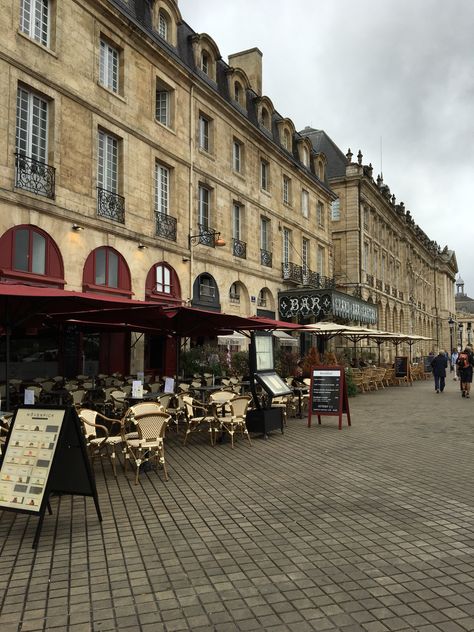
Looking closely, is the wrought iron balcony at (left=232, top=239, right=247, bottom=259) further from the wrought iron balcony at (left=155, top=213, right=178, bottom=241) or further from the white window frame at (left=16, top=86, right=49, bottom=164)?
the white window frame at (left=16, top=86, right=49, bottom=164)

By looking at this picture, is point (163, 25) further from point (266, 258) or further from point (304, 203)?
point (304, 203)

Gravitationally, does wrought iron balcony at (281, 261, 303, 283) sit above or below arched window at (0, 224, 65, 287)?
above

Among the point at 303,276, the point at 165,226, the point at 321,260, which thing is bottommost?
the point at 303,276

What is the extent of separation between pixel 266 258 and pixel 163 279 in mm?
7882

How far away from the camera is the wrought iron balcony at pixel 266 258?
2405cm

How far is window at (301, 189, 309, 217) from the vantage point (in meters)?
28.9

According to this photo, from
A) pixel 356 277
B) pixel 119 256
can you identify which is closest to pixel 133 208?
pixel 119 256

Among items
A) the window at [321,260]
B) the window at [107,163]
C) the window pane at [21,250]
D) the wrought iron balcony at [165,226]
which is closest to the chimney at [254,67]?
the window at [321,260]

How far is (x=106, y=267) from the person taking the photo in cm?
1517

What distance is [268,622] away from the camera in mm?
3184

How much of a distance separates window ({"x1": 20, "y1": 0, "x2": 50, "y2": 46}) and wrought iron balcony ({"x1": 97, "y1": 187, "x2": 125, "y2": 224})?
407cm

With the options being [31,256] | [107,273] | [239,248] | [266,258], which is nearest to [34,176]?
[31,256]

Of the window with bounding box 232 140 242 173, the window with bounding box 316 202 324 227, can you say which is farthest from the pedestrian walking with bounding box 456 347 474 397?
the window with bounding box 316 202 324 227

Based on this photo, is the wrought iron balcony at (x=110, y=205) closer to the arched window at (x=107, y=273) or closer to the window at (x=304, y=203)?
the arched window at (x=107, y=273)
